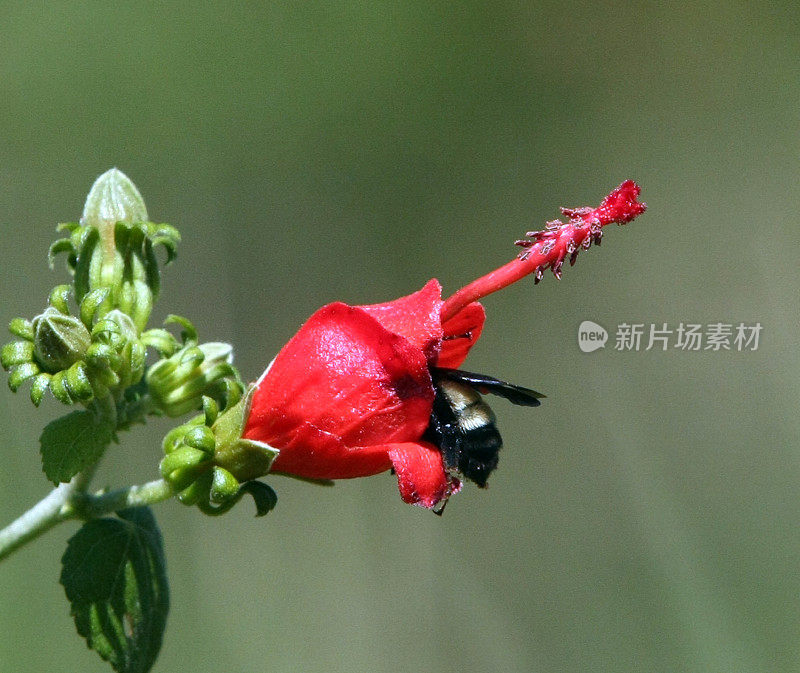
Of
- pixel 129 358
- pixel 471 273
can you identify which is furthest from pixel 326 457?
pixel 471 273

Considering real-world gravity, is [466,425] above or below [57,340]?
below

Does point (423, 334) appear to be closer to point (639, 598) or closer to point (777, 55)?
point (639, 598)

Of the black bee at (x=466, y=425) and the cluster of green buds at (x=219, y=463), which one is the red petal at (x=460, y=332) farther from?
the cluster of green buds at (x=219, y=463)

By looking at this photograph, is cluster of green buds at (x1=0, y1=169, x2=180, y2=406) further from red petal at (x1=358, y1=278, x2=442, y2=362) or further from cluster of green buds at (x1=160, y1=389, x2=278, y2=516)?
red petal at (x1=358, y1=278, x2=442, y2=362)

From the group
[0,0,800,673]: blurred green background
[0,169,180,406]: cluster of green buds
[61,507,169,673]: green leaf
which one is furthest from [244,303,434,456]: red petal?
[0,0,800,673]: blurred green background

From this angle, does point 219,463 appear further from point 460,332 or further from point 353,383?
point 460,332

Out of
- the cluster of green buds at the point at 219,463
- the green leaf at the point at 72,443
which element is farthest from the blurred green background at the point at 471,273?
the cluster of green buds at the point at 219,463
